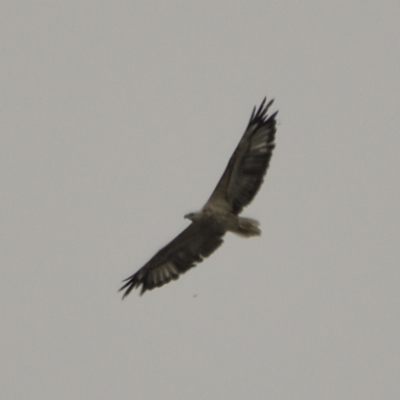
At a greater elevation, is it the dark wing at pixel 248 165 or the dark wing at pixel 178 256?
the dark wing at pixel 248 165

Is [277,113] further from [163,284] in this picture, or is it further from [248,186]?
[163,284]

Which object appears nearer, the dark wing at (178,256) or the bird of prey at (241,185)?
the bird of prey at (241,185)

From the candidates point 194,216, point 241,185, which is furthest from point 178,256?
point 241,185

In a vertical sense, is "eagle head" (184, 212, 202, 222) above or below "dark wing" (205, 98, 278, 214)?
below

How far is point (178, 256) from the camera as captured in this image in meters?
15.4

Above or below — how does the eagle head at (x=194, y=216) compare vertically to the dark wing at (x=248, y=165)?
below

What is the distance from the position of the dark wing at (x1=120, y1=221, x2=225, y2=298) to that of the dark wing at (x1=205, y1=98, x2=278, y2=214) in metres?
0.52

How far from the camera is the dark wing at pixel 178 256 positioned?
1504cm

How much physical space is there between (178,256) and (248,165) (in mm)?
1766

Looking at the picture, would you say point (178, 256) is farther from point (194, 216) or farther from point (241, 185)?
point (241, 185)

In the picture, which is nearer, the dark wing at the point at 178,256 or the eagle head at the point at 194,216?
the eagle head at the point at 194,216

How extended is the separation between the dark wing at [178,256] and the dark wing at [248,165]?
524 millimetres

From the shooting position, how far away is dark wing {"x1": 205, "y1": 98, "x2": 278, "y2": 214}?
14.4 meters

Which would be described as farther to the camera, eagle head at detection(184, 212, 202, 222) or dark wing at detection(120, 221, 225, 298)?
dark wing at detection(120, 221, 225, 298)
